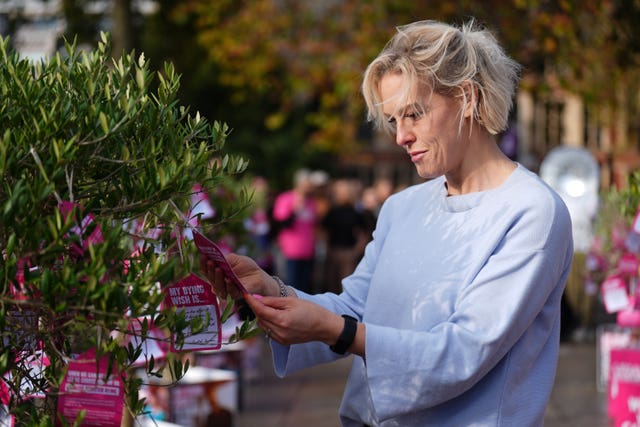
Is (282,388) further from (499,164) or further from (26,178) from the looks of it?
(26,178)

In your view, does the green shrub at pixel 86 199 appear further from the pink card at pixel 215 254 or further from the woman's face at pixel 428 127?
the woman's face at pixel 428 127

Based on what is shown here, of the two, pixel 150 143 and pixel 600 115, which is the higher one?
pixel 150 143

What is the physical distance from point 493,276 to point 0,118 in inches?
43.4

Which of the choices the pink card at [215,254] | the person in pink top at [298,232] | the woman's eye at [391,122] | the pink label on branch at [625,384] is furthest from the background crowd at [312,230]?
the pink card at [215,254]

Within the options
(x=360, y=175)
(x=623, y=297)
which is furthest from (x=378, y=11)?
(x=360, y=175)

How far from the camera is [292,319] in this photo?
2.49 m

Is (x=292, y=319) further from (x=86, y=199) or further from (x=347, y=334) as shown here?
(x=86, y=199)

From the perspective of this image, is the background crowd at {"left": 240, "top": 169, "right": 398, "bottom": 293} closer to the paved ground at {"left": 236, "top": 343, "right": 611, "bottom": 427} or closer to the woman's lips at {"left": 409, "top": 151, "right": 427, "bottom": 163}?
the paved ground at {"left": 236, "top": 343, "right": 611, "bottom": 427}

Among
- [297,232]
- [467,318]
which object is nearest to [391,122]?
[467,318]

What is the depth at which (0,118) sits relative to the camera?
7.21 feet

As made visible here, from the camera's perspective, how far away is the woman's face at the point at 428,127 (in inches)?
106

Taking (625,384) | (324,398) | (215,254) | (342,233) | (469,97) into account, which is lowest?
(342,233)

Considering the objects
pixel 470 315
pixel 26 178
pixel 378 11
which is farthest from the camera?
pixel 378 11

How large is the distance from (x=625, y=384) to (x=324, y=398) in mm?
3130
